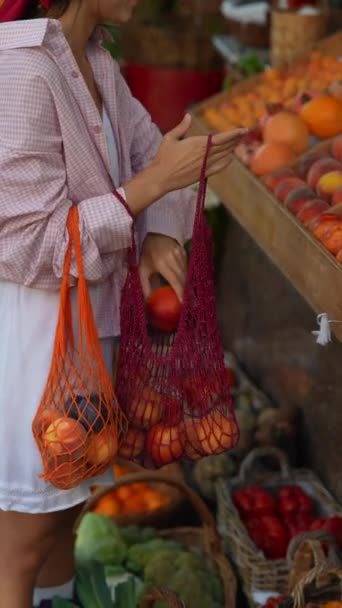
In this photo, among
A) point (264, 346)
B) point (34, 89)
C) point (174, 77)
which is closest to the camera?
point (34, 89)

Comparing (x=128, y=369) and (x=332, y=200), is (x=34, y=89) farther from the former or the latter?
(x=332, y=200)

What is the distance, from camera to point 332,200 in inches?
112

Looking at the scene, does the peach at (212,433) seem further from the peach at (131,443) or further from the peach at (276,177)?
the peach at (276,177)

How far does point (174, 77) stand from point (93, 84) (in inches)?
169

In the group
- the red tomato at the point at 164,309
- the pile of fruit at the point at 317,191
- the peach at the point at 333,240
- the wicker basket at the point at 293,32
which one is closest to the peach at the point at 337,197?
the pile of fruit at the point at 317,191

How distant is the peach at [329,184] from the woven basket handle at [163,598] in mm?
1233

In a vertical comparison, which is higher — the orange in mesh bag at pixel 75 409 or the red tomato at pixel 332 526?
the orange in mesh bag at pixel 75 409

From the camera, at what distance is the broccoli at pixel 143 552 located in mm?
3344

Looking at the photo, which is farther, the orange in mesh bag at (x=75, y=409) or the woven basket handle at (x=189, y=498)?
the woven basket handle at (x=189, y=498)

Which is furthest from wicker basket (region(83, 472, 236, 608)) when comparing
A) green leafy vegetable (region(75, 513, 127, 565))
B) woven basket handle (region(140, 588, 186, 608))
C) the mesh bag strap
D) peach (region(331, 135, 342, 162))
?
peach (region(331, 135, 342, 162))

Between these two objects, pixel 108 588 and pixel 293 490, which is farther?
pixel 293 490

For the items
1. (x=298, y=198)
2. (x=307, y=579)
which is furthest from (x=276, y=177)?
(x=307, y=579)

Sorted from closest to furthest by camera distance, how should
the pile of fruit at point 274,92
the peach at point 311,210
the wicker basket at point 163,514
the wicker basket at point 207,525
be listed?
the peach at point 311,210
the wicker basket at point 207,525
the wicker basket at point 163,514
the pile of fruit at point 274,92

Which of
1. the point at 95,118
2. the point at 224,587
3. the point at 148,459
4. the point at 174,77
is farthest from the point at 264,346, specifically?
the point at 174,77
